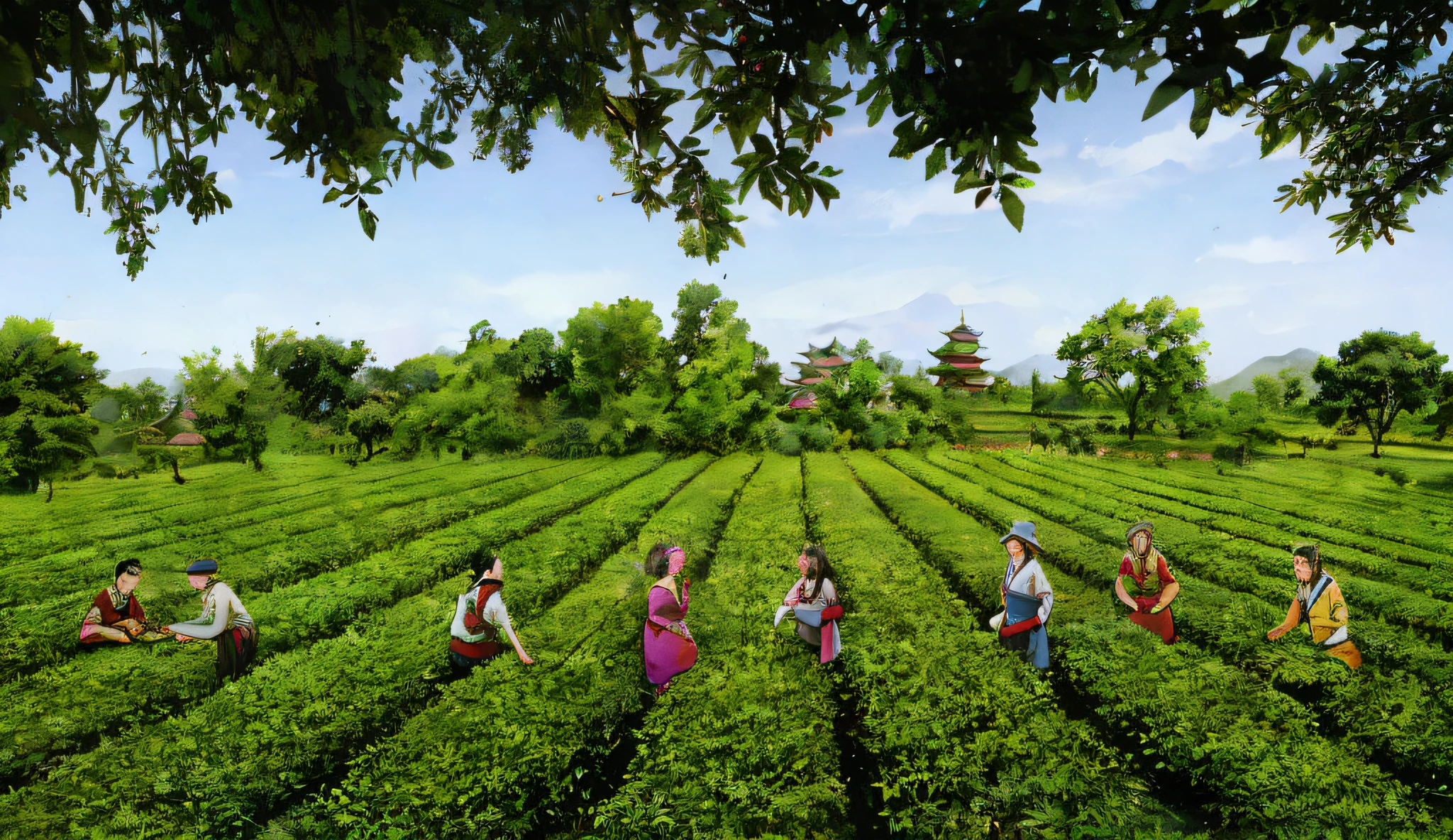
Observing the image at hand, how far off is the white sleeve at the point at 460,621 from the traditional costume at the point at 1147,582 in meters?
5.49

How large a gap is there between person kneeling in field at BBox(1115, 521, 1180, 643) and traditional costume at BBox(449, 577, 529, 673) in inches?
204

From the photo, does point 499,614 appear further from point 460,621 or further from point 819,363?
point 819,363

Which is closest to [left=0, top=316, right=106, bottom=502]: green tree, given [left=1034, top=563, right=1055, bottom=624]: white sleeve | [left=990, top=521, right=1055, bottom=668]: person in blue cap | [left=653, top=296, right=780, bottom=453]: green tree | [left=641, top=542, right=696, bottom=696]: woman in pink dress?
[left=641, top=542, right=696, bottom=696]: woman in pink dress

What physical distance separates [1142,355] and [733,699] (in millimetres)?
13414

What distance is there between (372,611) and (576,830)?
4193 mm

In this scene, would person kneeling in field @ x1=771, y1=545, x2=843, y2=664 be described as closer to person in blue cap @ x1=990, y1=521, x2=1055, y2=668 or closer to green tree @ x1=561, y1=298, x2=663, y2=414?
person in blue cap @ x1=990, y1=521, x2=1055, y2=668

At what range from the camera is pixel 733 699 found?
3723mm

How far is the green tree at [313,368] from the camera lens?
8.84 m

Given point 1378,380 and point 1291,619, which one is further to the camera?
point 1378,380

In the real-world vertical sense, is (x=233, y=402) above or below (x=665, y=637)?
above

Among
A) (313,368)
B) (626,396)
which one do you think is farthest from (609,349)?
(313,368)

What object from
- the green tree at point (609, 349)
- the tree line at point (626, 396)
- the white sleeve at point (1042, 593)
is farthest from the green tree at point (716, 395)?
the white sleeve at point (1042, 593)

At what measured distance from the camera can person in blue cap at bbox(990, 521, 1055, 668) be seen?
3691mm

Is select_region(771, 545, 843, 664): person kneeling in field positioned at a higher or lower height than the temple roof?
lower
